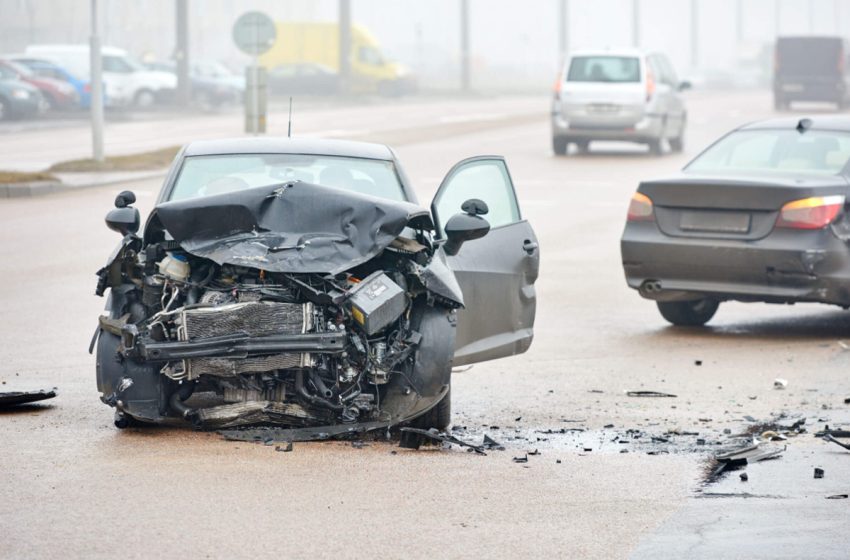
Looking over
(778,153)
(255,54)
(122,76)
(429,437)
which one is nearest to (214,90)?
(122,76)

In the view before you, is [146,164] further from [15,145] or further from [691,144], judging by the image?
[691,144]

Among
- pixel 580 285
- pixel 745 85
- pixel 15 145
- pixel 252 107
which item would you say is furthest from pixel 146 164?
pixel 745 85

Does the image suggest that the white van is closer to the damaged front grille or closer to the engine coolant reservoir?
the engine coolant reservoir

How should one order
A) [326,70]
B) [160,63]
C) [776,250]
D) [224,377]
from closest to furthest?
1. [224,377]
2. [776,250]
3. [160,63]
4. [326,70]

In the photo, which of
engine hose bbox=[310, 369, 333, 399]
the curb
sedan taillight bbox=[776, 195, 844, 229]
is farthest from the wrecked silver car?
the curb

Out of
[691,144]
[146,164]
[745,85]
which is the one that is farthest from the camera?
[745,85]

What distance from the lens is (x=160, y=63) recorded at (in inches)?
2232

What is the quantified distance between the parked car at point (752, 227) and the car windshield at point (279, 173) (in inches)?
136

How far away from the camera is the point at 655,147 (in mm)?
32094

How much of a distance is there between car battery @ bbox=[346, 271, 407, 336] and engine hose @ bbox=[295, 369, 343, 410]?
39 centimetres

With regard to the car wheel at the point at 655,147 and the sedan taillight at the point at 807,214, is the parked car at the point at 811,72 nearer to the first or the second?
the car wheel at the point at 655,147

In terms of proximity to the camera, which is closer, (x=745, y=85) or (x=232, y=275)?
(x=232, y=275)

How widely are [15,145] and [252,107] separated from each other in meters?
6.20

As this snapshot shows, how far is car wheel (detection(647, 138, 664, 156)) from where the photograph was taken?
3169 centimetres
